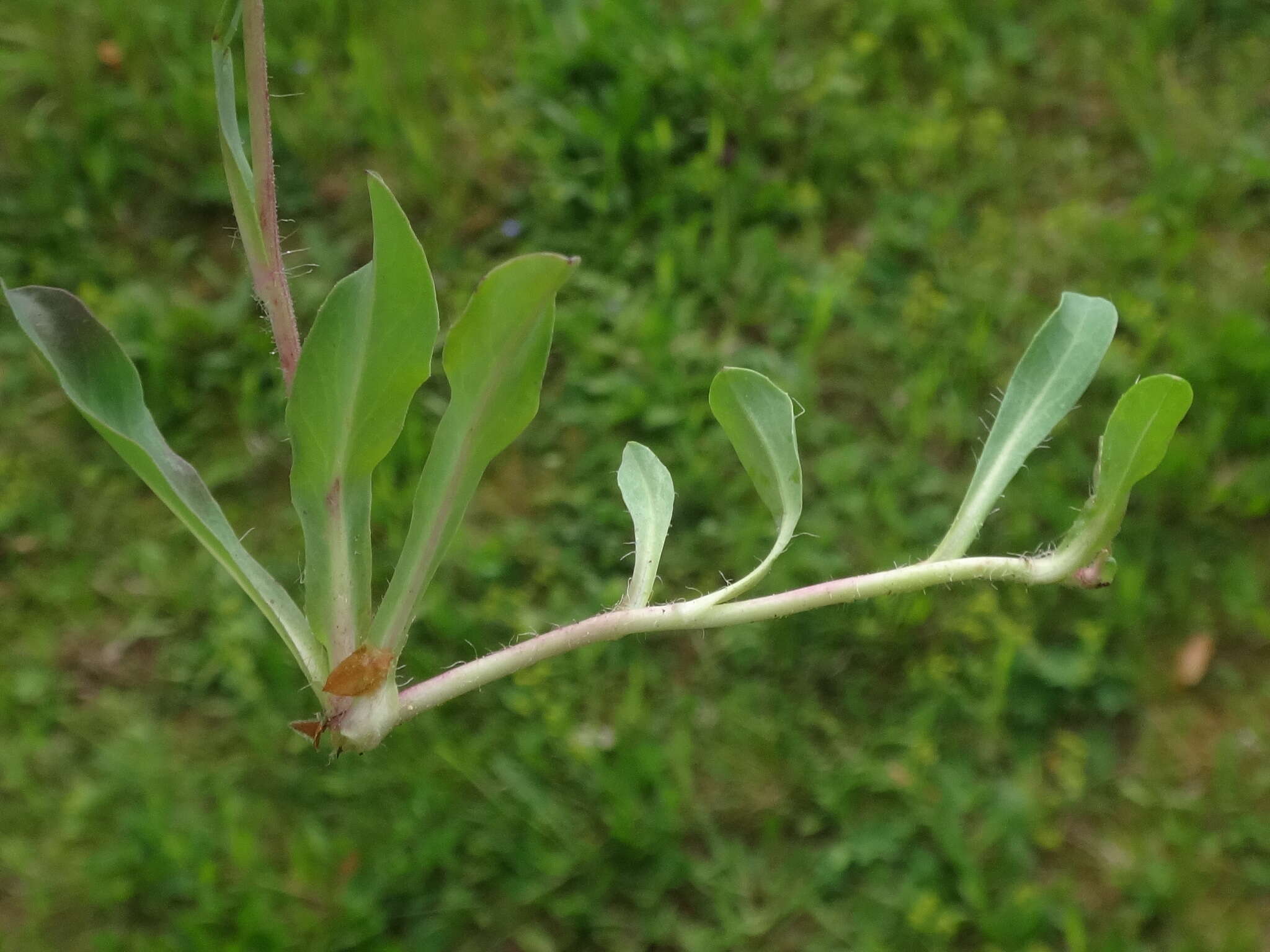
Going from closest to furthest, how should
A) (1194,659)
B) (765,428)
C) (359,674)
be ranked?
(359,674), (765,428), (1194,659)

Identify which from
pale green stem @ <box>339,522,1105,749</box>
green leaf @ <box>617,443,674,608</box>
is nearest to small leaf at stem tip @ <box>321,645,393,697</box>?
pale green stem @ <box>339,522,1105,749</box>

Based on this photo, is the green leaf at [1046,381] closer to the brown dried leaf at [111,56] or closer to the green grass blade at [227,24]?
the green grass blade at [227,24]

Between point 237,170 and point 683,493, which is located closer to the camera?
point 237,170

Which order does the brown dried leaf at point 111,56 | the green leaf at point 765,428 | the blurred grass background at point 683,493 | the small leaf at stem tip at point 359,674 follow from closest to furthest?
the small leaf at stem tip at point 359,674 < the green leaf at point 765,428 < the blurred grass background at point 683,493 < the brown dried leaf at point 111,56

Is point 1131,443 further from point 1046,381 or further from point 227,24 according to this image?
point 227,24

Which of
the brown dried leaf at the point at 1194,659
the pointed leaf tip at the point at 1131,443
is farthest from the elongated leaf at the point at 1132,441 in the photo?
the brown dried leaf at the point at 1194,659

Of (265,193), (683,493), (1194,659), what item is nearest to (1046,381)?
(265,193)

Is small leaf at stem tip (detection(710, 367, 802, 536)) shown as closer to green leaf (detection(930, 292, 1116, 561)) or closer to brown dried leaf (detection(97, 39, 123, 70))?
green leaf (detection(930, 292, 1116, 561))
